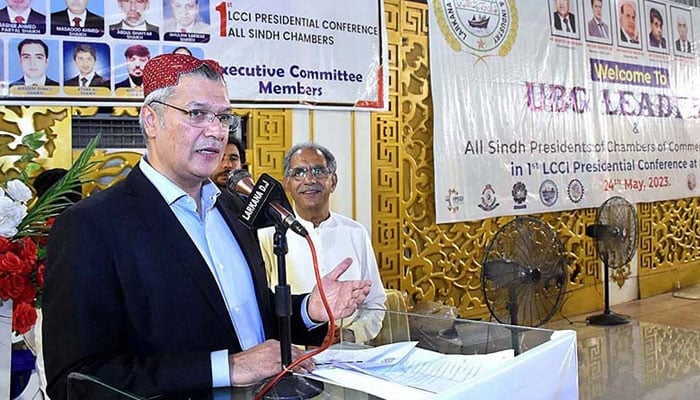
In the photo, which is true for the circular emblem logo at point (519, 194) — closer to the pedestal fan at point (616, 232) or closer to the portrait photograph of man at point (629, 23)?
the pedestal fan at point (616, 232)

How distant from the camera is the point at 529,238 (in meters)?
3.53

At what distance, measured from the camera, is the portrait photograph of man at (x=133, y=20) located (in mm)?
3213

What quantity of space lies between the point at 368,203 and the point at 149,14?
5.60 feet

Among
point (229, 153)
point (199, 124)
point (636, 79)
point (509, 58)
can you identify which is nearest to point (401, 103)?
point (509, 58)

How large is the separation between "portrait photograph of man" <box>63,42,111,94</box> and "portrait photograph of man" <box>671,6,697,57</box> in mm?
5179

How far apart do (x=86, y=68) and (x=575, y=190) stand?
12.3 ft

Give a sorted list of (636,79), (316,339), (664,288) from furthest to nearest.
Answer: (664,288) → (636,79) → (316,339)

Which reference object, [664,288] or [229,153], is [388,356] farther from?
[664,288]

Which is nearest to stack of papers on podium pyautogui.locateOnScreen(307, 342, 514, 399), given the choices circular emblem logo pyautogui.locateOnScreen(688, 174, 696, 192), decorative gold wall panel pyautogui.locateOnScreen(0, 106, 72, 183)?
decorative gold wall panel pyautogui.locateOnScreen(0, 106, 72, 183)

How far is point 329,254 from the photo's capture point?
3.02 metres

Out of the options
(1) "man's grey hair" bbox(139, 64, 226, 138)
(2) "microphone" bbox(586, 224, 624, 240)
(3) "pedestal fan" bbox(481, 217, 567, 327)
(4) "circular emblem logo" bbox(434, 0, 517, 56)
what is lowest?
(3) "pedestal fan" bbox(481, 217, 567, 327)

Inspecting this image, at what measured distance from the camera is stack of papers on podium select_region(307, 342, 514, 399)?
98cm

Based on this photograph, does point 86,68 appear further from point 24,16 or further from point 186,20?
point 186,20

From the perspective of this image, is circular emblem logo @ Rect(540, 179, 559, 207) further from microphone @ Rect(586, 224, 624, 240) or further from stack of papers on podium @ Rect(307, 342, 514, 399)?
stack of papers on podium @ Rect(307, 342, 514, 399)
